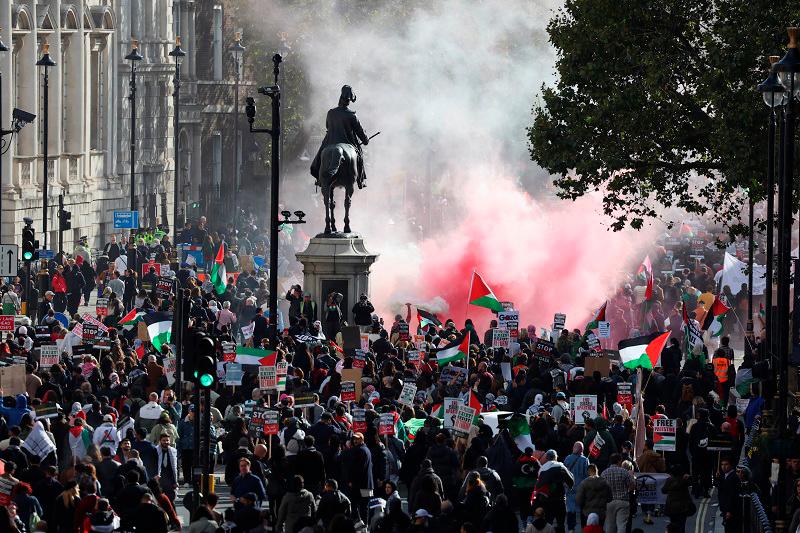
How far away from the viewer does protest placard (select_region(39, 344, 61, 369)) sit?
109ft

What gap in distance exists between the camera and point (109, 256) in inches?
2293

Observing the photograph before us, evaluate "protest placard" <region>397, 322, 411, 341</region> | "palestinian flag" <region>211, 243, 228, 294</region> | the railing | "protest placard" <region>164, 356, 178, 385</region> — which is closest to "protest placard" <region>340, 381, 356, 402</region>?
"protest placard" <region>164, 356, 178, 385</region>

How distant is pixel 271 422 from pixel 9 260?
17980mm

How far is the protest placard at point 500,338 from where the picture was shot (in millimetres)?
36812

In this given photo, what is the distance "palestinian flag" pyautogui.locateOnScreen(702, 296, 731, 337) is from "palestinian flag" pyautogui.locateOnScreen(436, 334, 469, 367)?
630 centimetres

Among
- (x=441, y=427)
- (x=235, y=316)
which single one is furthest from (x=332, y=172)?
(x=441, y=427)

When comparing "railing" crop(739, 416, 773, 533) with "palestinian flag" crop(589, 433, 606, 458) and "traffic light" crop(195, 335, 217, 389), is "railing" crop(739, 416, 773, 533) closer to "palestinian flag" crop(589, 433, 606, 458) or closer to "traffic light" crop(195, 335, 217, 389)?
"palestinian flag" crop(589, 433, 606, 458)

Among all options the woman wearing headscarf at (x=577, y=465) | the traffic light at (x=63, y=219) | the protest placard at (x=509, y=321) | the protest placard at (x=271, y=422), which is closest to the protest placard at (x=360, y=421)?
the protest placard at (x=271, y=422)

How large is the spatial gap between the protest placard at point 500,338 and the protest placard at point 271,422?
9645 mm

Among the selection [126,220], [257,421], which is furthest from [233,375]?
[126,220]

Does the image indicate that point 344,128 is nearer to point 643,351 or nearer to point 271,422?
point 643,351

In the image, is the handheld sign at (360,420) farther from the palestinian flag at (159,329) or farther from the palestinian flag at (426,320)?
the palestinian flag at (426,320)

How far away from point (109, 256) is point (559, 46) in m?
22.7

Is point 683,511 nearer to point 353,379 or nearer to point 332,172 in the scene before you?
point 353,379
